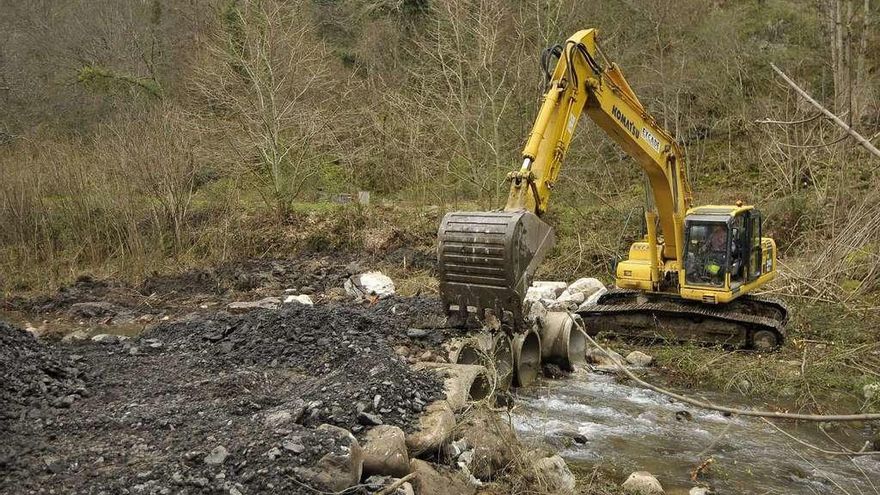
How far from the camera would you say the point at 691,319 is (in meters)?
9.66

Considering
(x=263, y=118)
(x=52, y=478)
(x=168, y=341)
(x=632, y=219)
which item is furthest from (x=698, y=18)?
(x=52, y=478)

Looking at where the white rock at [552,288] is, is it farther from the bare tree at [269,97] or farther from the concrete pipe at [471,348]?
the bare tree at [269,97]

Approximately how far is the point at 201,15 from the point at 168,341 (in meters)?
19.9

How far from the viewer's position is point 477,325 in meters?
7.24

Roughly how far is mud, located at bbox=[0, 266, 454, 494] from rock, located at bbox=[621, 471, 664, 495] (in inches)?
67.8

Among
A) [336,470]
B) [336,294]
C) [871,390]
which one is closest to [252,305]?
[336,294]

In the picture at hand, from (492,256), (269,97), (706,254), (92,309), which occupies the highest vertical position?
(269,97)

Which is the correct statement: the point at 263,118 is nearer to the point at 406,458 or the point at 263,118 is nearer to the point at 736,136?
the point at 736,136

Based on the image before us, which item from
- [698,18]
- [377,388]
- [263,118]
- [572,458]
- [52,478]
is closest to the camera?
[52,478]

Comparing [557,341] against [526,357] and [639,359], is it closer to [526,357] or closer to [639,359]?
[526,357]

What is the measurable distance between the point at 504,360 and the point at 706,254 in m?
3.38

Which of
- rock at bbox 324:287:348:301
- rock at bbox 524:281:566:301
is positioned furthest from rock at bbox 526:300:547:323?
rock at bbox 324:287:348:301

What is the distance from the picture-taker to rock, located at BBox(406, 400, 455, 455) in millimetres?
5090

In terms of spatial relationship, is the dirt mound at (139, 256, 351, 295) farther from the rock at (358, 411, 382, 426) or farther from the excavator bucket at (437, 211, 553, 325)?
the rock at (358, 411, 382, 426)
